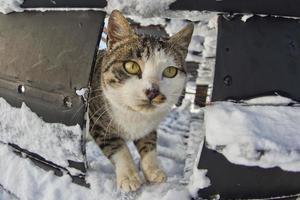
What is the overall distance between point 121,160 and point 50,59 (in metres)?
0.51

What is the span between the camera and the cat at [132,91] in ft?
5.52

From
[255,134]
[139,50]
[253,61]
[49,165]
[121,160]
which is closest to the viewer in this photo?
[255,134]

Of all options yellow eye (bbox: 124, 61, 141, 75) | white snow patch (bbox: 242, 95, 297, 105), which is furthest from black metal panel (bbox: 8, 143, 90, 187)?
white snow patch (bbox: 242, 95, 297, 105)

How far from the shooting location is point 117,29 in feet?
5.90

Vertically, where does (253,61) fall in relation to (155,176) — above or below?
above

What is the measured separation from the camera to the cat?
5.52ft

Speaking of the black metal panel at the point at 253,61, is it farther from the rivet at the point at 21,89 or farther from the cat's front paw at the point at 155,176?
the rivet at the point at 21,89

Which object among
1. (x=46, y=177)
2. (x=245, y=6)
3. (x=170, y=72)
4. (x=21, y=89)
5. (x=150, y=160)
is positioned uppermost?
(x=245, y=6)

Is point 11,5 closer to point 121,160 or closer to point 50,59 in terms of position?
point 50,59

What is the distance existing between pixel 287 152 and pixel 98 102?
0.87 m

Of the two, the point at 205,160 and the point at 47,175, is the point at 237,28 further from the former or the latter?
the point at 47,175

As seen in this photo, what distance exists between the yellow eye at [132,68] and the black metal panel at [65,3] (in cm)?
25

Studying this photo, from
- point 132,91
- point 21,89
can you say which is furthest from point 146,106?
point 21,89

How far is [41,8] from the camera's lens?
200cm
